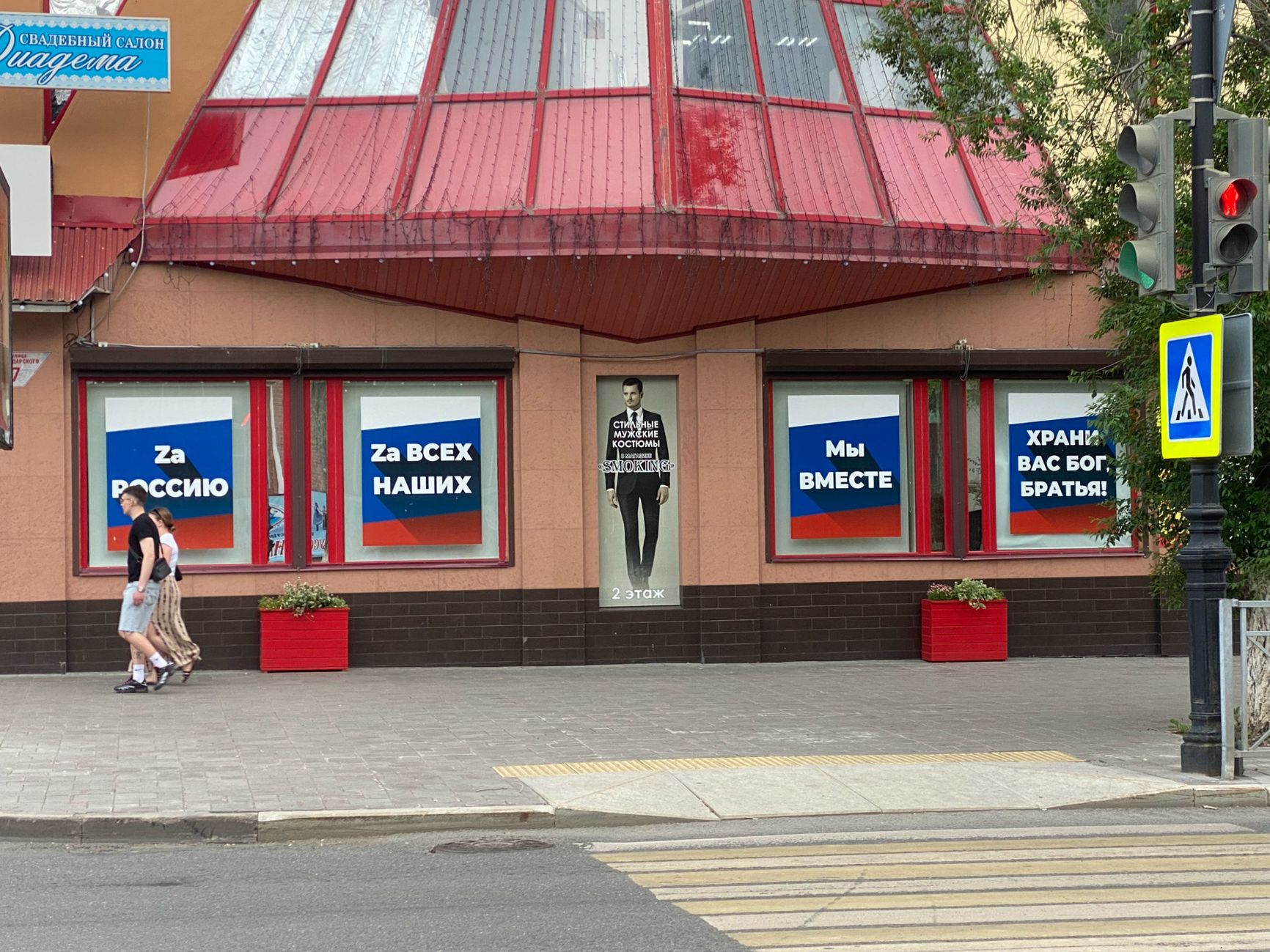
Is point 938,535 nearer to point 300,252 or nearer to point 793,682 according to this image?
point 793,682

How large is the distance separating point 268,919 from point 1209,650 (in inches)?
258

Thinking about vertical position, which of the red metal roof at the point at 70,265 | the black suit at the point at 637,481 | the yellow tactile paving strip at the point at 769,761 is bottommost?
the yellow tactile paving strip at the point at 769,761

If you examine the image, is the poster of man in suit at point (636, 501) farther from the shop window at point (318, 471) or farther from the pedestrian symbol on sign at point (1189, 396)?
the pedestrian symbol on sign at point (1189, 396)

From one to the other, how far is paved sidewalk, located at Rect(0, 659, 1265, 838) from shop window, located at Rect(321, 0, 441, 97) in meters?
6.42

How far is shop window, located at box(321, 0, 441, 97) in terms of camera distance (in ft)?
54.9

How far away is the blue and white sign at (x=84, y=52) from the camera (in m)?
15.3

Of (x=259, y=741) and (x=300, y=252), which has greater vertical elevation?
(x=300, y=252)

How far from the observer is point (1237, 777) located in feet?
32.9

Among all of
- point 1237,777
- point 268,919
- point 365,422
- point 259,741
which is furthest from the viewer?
point 365,422

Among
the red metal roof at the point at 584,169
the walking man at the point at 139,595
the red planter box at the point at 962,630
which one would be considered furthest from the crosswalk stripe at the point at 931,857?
the red planter box at the point at 962,630

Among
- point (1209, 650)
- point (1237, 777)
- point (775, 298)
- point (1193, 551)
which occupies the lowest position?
point (1237, 777)

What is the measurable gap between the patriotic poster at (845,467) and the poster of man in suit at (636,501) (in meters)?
1.46

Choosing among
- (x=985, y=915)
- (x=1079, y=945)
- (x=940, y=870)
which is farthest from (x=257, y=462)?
(x=1079, y=945)

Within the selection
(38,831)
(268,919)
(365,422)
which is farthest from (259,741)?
(365,422)
